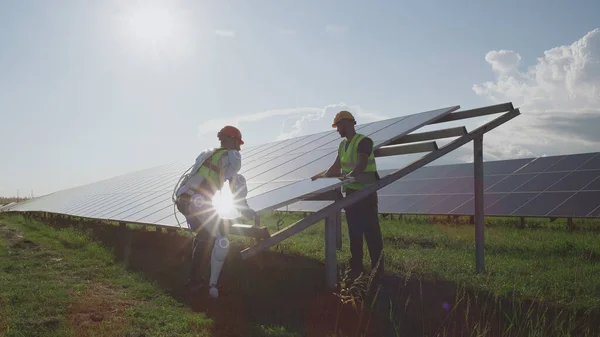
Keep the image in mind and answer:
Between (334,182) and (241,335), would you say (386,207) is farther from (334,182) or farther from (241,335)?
(241,335)

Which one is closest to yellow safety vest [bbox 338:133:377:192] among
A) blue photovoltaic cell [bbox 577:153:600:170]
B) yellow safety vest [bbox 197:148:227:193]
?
yellow safety vest [bbox 197:148:227:193]

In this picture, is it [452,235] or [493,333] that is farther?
[452,235]

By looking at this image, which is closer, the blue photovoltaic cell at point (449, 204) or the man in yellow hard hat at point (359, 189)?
the man in yellow hard hat at point (359, 189)

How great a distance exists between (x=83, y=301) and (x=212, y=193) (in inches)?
86.9

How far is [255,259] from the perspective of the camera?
9344mm

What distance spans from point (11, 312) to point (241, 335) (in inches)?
118

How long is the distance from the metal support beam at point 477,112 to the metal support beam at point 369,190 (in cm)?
13

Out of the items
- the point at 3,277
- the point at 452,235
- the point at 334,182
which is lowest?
the point at 452,235

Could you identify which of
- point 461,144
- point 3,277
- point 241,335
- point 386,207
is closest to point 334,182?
point 241,335

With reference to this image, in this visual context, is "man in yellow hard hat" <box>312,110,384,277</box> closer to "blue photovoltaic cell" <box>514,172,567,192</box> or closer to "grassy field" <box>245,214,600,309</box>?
"grassy field" <box>245,214,600,309</box>

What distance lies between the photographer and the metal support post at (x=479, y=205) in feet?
25.7

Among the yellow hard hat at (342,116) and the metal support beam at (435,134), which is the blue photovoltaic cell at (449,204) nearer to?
the metal support beam at (435,134)

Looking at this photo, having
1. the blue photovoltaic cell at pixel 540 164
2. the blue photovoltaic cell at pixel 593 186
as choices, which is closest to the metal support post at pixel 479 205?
the blue photovoltaic cell at pixel 593 186

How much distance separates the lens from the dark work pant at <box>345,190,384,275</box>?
691 centimetres
